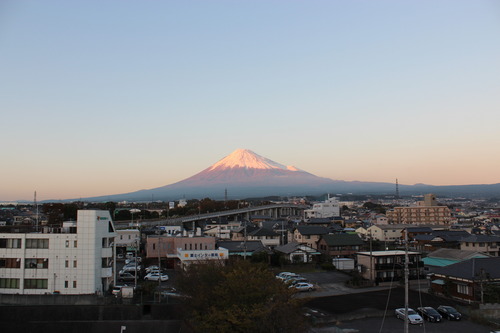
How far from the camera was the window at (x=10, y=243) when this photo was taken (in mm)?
15703

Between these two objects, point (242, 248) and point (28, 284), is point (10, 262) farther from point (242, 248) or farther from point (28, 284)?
point (242, 248)

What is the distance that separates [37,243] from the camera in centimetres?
1566

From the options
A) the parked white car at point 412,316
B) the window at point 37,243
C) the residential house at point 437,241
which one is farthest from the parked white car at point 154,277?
the residential house at point 437,241

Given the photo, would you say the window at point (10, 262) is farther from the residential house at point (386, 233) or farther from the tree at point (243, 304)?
the residential house at point (386, 233)

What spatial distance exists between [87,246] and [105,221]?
119 cm

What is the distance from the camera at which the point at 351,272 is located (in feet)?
77.6

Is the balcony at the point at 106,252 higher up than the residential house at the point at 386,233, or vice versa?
the balcony at the point at 106,252

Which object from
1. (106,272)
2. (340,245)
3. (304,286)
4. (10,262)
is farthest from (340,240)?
(10,262)

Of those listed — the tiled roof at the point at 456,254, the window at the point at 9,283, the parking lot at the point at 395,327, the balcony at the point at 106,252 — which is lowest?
the parking lot at the point at 395,327

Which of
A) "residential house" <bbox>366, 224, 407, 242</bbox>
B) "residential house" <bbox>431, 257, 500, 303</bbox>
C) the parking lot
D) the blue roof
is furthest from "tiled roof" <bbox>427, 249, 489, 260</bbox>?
"residential house" <bbox>366, 224, 407, 242</bbox>

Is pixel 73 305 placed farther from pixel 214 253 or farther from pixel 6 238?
pixel 214 253

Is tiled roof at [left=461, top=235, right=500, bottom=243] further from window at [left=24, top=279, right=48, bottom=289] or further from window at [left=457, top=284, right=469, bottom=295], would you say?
window at [left=24, top=279, right=48, bottom=289]

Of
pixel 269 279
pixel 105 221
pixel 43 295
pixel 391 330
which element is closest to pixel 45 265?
pixel 43 295

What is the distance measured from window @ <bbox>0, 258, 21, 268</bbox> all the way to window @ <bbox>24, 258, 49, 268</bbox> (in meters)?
0.28
